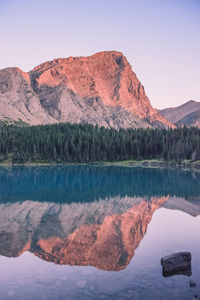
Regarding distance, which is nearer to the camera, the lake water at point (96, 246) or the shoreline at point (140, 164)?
the lake water at point (96, 246)

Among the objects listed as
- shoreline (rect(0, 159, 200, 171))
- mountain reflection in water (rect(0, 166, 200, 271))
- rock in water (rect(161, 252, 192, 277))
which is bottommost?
shoreline (rect(0, 159, 200, 171))

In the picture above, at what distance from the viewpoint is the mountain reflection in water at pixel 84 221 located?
22434 mm

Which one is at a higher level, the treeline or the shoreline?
the treeline

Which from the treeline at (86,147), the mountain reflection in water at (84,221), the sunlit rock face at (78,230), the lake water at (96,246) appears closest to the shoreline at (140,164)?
the treeline at (86,147)

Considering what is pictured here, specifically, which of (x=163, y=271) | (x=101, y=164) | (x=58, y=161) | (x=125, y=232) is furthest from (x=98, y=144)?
(x=163, y=271)

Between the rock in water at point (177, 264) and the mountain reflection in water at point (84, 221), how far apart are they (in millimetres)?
2952

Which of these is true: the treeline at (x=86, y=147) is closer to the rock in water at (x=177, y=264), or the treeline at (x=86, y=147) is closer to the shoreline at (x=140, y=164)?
the shoreline at (x=140, y=164)

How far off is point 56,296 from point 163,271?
638 centimetres

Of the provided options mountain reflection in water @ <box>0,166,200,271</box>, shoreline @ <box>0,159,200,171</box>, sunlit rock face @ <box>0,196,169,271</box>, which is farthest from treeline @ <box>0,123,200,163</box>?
sunlit rock face @ <box>0,196,169,271</box>

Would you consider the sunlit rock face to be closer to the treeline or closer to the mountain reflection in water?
the mountain reflection in water

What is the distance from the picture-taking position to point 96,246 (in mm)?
23859

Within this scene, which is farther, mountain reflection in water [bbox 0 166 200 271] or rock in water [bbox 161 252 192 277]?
mountain reflection in water [bbox 0 166 200 271]

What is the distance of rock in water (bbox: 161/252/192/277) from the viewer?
17953 mm

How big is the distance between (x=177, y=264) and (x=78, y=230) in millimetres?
12688
